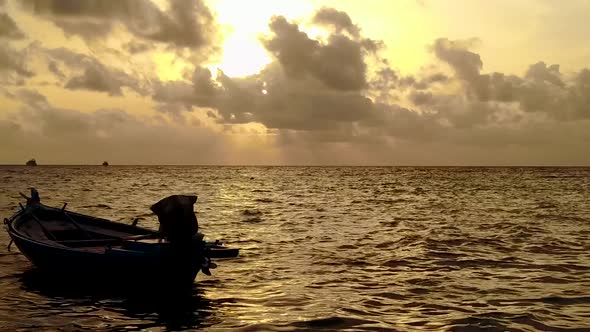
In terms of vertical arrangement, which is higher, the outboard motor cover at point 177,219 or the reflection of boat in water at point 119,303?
the outboard motor cover at point 177,219

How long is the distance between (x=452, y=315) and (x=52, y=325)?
904 centimetres

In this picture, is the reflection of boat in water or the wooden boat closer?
the reflection of boat in water

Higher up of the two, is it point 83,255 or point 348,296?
point 83,255

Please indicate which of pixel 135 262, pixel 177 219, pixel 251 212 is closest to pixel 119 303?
pixel 135 262

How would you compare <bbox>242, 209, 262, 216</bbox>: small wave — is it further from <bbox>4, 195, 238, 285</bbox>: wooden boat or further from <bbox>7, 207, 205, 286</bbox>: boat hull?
<bbox>7, 207, 205, 286</bbox>: boat hull

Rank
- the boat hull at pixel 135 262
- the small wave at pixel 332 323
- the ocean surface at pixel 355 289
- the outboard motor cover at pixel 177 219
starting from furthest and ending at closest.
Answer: the boat hull at pixel 135 262, the outboard motor cover at pixel 177 219, the ocean surface at pixel 355 289, the small wave at pixel 332 323

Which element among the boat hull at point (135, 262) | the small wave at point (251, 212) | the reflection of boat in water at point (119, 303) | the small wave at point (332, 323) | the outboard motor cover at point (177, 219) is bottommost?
the small wave at point (251, 212)

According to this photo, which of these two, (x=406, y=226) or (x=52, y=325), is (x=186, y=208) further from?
(x=406, y=226)

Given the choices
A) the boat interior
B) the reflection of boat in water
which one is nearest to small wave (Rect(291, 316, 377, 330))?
the reflection of boat in water

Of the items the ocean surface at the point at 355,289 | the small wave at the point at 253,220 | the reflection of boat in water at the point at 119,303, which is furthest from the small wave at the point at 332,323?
the small wave at the point at 253,220

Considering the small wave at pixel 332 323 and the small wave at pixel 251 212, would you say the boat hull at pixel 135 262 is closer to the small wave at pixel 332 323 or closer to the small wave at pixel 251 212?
the small wave at pixel 332 323

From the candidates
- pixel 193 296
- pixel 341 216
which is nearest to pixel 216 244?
pixel 193 296

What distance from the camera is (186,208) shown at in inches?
532

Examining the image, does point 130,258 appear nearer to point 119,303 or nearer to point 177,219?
point 119,303
